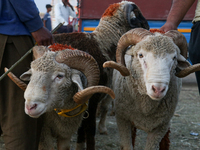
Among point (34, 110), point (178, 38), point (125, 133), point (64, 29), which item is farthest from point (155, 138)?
Answer: point (64, 29)

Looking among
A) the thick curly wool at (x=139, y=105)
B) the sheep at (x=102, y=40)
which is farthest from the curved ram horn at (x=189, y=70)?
the sheep at (x=102, y=40)

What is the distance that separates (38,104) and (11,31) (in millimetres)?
765

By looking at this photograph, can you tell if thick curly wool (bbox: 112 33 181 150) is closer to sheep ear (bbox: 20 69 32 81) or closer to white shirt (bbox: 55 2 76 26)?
sheep ear (bbox: 20 69 32 81)

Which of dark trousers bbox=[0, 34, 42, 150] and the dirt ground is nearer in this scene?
dark trousers bbox=[0, 34, 42, 150]

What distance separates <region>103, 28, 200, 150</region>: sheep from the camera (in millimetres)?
2348

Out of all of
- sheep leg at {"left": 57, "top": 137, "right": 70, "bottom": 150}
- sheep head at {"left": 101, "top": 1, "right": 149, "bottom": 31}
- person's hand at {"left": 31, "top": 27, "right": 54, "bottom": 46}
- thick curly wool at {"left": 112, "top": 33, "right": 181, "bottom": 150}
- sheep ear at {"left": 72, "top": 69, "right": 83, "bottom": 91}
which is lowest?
sheep leg at {"left": 57, "top": 137, "right": 70, "bottom": 150}

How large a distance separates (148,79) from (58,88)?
90 cm

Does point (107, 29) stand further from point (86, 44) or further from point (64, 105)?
point (64, 105)

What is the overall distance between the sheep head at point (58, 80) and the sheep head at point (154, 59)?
0.28 meters

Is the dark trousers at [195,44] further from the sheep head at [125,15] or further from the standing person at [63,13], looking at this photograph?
the standing person at [63,13]

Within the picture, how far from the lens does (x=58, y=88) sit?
2.47m

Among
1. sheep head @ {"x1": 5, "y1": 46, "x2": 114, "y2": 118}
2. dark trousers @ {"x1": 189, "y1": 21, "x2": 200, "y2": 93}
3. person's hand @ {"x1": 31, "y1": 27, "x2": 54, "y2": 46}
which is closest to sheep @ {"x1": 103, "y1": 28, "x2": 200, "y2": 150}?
dark trousers @ {"x1": 189, "y1": 21, "x2": 200, "y2": 93}

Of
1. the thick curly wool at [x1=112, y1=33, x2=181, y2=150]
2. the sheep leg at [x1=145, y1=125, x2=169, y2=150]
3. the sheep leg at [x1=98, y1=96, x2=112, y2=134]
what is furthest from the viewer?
the sheep leg at [x1=98, y1=96, x2=112, y2=134]

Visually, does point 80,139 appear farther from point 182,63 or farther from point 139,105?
point 182,63
